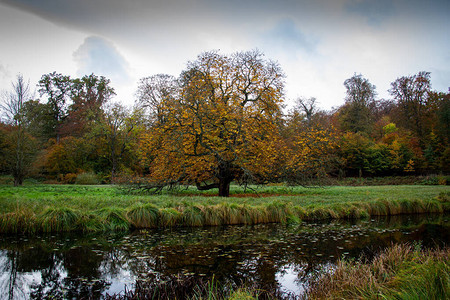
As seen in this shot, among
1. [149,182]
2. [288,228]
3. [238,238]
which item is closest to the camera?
[238,238]

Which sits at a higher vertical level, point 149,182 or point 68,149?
point 68,149

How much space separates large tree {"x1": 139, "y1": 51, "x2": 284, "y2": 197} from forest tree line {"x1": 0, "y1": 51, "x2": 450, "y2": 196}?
Result: 0.07m

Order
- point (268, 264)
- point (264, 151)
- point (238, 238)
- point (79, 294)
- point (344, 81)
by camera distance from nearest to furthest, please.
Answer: point (79, 294) < point (268, 264) < point (238, 238) < point (264, 151) < point (344, 81)

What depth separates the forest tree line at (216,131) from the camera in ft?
52.9

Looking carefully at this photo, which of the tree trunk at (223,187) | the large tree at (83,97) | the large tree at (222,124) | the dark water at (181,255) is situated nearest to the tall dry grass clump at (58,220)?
the dark water at (181,255)

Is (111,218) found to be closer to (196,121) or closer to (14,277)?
(14,277)

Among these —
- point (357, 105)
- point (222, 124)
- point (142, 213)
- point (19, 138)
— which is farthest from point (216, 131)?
point (357, 105)

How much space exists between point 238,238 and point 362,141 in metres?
38.7

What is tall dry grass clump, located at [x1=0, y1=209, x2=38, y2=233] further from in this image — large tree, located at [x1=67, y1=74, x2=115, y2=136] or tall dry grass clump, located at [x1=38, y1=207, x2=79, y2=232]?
large tree, located at [x1=67, y1=74, x2=115, y2=136]

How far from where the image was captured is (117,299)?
4.31 meters

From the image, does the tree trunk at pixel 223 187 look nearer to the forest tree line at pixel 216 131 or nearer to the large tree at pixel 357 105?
the forest tree line at pixel 216 131

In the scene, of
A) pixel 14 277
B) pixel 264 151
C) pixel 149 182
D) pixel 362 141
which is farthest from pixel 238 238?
pixel 362 141

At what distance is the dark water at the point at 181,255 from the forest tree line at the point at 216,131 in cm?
619

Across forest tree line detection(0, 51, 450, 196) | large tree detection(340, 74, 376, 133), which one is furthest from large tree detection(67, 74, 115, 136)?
large tree detection(340, 74, 376, 133)
